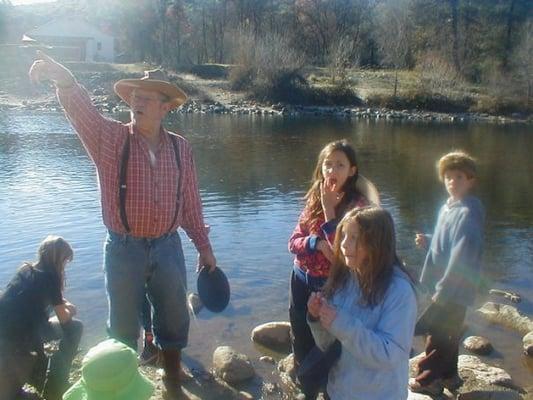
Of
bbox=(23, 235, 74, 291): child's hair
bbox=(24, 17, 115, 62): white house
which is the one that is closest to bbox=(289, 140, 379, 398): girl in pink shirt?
bbox=(23, 235, 74, 291): child's hair

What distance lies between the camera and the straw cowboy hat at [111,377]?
2.66 m

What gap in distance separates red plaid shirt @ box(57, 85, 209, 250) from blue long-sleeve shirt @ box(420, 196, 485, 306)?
1973 mm

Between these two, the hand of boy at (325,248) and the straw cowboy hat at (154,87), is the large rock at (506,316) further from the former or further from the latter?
the straw cowboy hat at (154,87)

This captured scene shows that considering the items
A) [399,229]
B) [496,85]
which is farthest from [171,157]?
[496,85]

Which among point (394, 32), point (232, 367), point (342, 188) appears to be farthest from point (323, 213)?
point (394, 32)

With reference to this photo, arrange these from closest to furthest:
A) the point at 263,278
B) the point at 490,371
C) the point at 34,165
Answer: the point at 490,371
the point at 263,278
the point at 34,165

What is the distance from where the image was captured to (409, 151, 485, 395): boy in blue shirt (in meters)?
4.32

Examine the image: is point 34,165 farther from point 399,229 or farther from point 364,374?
point 364,374

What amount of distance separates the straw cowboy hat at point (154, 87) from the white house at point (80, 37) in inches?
2567

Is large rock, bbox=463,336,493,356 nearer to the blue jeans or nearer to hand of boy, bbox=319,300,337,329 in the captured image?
the blue jeans

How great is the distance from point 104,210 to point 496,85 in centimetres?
4684

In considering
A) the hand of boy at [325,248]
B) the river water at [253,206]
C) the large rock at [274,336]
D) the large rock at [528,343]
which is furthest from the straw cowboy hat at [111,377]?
the large rock at [528,343]

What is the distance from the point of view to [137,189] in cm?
394

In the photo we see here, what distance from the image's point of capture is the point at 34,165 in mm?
17359
